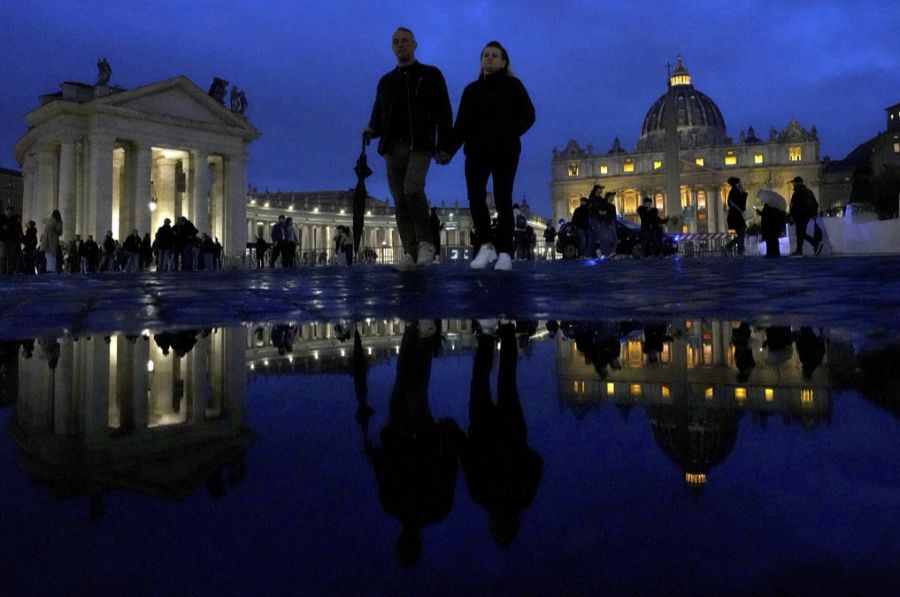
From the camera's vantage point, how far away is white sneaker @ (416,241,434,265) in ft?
23.1

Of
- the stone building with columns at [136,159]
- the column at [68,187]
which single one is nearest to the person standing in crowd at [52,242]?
the stone building with columns at [136,159]

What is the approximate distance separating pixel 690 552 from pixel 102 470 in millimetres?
834

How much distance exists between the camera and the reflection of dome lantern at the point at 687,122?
332 feet

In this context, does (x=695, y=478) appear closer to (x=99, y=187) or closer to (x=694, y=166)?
(x=99, y=187)

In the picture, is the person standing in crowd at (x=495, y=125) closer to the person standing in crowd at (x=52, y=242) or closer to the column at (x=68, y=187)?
the person standing in crowd at (x=52, y=242)

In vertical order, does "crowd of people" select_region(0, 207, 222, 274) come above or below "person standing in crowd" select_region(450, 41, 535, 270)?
above

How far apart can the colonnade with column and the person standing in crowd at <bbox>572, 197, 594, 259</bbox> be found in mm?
24486

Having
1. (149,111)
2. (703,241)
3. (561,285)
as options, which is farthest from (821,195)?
(561,285)

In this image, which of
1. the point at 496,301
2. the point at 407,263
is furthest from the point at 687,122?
the point at 496,301

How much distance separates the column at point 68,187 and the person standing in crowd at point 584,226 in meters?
27.0

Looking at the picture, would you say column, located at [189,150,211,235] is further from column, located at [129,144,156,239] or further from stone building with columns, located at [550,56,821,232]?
stone building with columns, located at [550,56,821,232]

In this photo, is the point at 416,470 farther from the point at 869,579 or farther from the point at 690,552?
the point at 869,579

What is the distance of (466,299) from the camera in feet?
15.9

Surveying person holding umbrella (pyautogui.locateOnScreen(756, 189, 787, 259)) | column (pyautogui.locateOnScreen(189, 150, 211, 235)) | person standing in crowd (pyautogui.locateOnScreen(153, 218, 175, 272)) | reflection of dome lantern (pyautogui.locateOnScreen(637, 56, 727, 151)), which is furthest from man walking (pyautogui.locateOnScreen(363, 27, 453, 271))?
reflection of dome lantern (pyautogui.locateOnScreen(637, 56, 727, 151))
